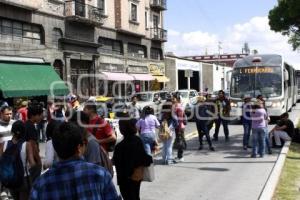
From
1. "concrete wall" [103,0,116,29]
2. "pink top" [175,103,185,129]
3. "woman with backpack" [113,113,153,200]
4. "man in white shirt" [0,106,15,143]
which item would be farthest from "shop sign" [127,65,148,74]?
"woman with backpack" [113,113,153,200]

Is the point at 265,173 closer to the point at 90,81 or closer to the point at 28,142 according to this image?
the point at 28,142

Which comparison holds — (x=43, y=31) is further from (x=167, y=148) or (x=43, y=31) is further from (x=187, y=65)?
(x=187, y=65)

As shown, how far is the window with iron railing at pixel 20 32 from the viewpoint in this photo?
24328 mm

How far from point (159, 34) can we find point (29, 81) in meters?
21.4

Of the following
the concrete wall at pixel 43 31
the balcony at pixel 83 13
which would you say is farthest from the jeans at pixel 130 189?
the balcony at pixel 83 13

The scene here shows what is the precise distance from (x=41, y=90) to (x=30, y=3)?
4.79 metres

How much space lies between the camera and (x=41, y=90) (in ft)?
82.3

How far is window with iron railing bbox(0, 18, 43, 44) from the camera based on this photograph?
24.3m

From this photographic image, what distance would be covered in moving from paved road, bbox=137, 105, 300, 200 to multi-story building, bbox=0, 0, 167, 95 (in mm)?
15037

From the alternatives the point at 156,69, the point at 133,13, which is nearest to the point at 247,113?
the point at 133,13

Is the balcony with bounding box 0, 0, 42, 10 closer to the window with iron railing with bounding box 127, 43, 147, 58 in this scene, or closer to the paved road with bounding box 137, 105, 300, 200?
the window with iron railing with bounding box 127, 43, 147, 58

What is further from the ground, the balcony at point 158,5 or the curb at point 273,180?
the balcony at point 158,5

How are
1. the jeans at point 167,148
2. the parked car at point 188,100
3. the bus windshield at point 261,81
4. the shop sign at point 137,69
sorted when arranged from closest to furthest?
the jeans at point 167,148
the bus windshield at point 261,81
the parked car at point 188,100
the shop sign at point 137,69

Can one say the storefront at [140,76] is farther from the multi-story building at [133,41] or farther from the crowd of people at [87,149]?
the crowd of people at [87,149]
